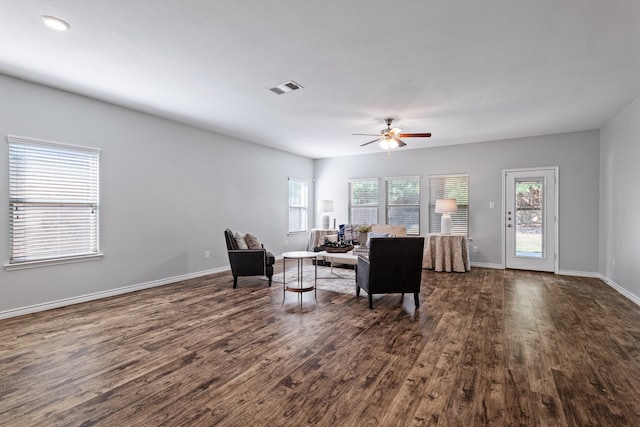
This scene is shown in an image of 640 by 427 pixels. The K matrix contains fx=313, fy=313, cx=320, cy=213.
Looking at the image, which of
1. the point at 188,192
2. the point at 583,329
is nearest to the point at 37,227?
the point at 188,192

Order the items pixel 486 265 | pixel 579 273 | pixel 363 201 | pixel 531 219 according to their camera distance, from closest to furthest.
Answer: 1. pixel 579 273
2. pixel 531 219
3. pixel 486 265
4. pixel 363 201

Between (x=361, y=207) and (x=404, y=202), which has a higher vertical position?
(x=404, y=202)

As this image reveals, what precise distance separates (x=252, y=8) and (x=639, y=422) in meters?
3.54

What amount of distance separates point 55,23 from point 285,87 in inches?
82.8

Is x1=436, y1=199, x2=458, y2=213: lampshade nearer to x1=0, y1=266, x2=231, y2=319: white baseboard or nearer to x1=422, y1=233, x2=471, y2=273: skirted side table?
x1=422, y1=233, x2=471, y2=273: skirted side table

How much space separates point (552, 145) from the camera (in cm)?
595

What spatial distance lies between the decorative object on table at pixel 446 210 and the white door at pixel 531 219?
106 cm

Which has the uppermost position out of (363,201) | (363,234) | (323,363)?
(363,201)

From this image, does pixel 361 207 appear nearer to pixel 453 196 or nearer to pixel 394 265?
pixel 453 196

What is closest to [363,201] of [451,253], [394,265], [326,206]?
[326,206]

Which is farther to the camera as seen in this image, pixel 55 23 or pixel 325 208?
pixel 325 208

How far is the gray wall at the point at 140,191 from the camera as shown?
3.60 m

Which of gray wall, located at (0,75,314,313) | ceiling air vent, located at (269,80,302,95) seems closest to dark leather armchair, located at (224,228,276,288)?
gray wall, located at (0,75,314,313)

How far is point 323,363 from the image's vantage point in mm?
2422
